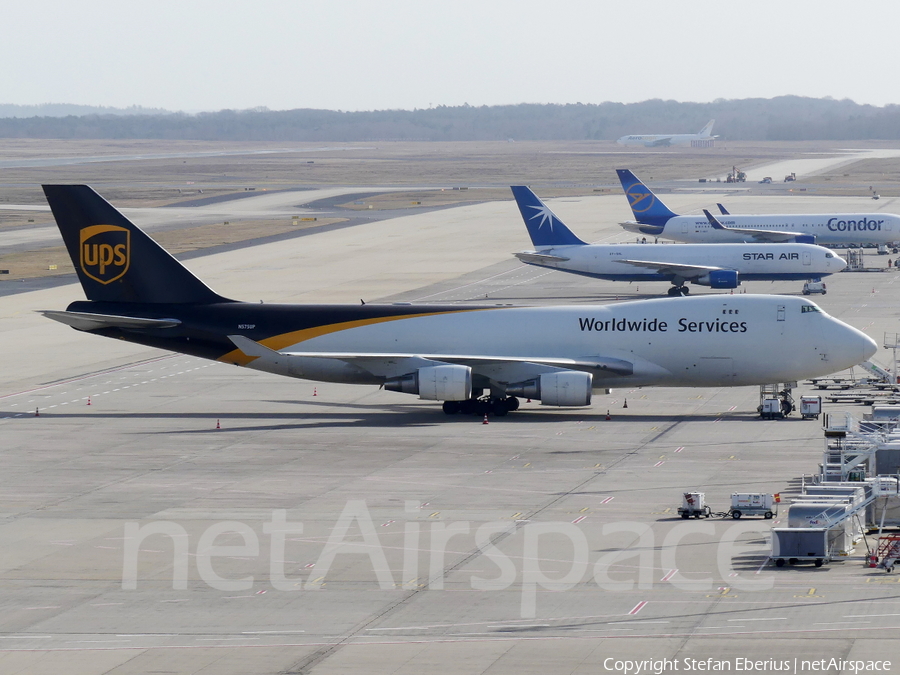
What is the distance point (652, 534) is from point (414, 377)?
1937 centimetres

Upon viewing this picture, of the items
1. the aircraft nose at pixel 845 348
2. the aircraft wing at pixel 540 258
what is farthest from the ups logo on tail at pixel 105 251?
the aircraft wing at pixel 540 258

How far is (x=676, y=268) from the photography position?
300 feet

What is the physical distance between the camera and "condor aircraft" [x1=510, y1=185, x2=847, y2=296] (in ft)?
301

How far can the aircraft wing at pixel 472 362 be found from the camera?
163 ft

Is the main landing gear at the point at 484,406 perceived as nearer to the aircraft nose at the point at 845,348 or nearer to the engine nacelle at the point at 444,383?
the engine nacelle at the point at 444,383

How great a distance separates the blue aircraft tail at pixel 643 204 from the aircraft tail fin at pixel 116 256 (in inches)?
2531

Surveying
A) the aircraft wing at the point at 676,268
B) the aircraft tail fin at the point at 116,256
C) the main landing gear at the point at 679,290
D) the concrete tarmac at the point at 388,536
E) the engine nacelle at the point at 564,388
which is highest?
the aircraft tail fin at the point at 116,256

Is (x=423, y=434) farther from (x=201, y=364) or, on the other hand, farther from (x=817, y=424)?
(x=201, y=364)

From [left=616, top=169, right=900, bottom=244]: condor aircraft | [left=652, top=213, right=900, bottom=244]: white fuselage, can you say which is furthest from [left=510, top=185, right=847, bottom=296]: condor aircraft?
[left=652, top=213, right=900, bottom=244]: white fuselage

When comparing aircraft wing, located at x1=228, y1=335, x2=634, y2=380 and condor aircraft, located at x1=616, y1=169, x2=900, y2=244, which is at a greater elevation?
condor aircraft, located at x1=616, y1=169, x2=900, y2=244

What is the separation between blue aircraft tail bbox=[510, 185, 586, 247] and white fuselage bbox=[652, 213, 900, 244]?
2010 centimetres

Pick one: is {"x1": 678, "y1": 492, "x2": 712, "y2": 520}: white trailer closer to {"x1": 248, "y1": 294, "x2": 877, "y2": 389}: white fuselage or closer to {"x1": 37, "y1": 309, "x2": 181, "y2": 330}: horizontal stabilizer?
{"x1": 248, "y1": 294, "x2": 877, "y2": 389}: white fuselage

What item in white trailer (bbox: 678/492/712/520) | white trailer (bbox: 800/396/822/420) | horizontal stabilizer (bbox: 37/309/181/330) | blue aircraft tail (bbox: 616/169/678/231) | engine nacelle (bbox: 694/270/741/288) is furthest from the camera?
blue aircraft tail (bbox: 616/169/678/231)

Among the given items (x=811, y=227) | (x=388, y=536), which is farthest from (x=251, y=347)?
(x=811, y=227)
